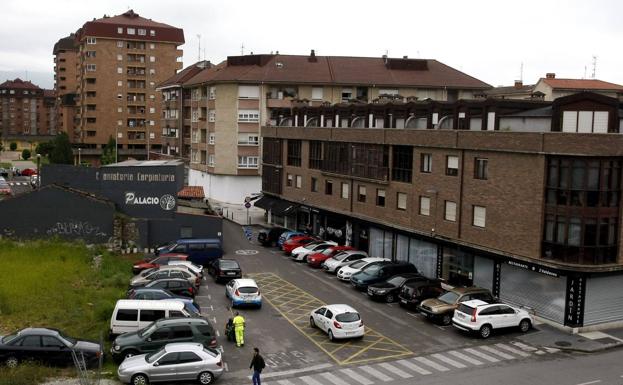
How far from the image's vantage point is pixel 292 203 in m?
59.6

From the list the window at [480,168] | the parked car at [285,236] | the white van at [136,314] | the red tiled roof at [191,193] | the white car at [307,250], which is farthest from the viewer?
the red tiled roof at [191,193]

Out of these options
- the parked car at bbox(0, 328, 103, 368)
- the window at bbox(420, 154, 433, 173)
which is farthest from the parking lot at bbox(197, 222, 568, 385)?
the window at bbox(420, 154, 433, 173)

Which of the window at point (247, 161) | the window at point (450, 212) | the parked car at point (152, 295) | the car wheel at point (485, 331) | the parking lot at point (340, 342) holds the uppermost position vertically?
the window at point (247, 161)

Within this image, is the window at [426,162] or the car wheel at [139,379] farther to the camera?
the window at [426,162]

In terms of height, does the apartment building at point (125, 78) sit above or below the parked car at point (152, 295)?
above

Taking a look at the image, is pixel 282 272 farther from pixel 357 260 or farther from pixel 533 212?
pixel 533 212

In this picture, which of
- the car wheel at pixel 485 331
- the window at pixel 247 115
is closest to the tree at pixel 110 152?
the window at pixel 247 115

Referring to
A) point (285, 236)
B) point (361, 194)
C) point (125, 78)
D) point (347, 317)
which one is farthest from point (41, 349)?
point (125, 78)

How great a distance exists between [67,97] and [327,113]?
347 ft

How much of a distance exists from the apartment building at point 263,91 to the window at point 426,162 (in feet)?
103

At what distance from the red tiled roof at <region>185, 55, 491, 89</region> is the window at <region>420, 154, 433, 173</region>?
34.7 m

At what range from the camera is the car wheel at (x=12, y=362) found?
79.6 feet

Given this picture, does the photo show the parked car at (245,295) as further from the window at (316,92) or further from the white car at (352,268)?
the window at (316,92)

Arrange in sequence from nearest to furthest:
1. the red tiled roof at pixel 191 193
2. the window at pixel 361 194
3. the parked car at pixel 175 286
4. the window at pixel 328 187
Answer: the parked car at pixel 175 286, the window at pixel 361 194, the window at pixel 328 187, the red tiled roof at pixel 191 193
